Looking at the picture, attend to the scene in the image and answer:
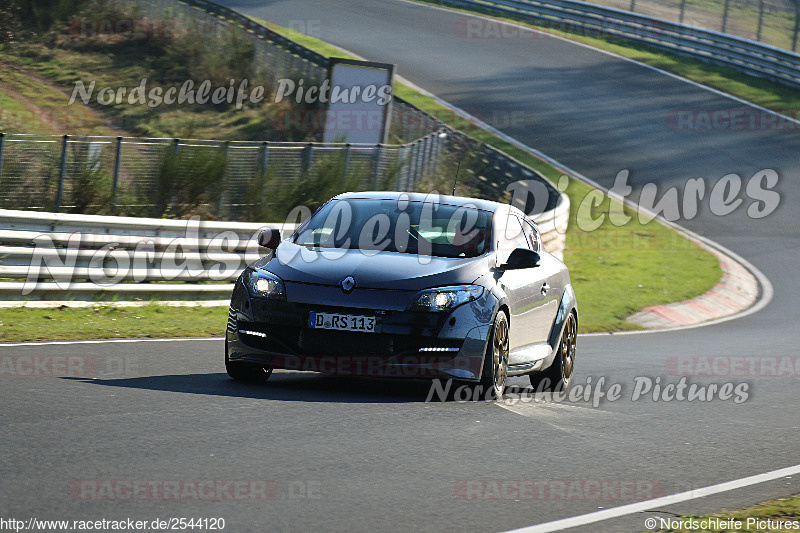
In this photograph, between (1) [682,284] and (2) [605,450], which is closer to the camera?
(2) [605,450]

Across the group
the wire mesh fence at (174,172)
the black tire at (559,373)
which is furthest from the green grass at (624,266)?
the black tire at (559,373)

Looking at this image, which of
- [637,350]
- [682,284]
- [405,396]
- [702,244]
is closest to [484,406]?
[405,396]

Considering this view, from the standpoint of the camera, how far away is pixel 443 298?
9.08 metres

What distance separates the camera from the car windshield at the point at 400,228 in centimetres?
985

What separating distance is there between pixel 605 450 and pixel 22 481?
12.3ft

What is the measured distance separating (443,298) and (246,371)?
1751 mm

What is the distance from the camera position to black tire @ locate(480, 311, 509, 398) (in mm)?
9281

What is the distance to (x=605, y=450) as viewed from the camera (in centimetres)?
798

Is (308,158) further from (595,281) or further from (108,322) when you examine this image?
(108,322)

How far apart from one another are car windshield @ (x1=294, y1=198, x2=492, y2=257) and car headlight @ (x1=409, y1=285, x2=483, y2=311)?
0.61 metres

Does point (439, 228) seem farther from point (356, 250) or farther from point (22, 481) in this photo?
point (22, 481)

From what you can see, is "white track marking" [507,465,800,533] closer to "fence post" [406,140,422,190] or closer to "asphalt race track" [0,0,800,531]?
"asphalt race track" [0,0,800,531]

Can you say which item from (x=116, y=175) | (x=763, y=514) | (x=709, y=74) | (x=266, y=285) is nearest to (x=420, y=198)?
(x=266, y=285)

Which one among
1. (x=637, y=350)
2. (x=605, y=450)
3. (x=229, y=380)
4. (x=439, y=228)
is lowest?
(x=637, y=350)
